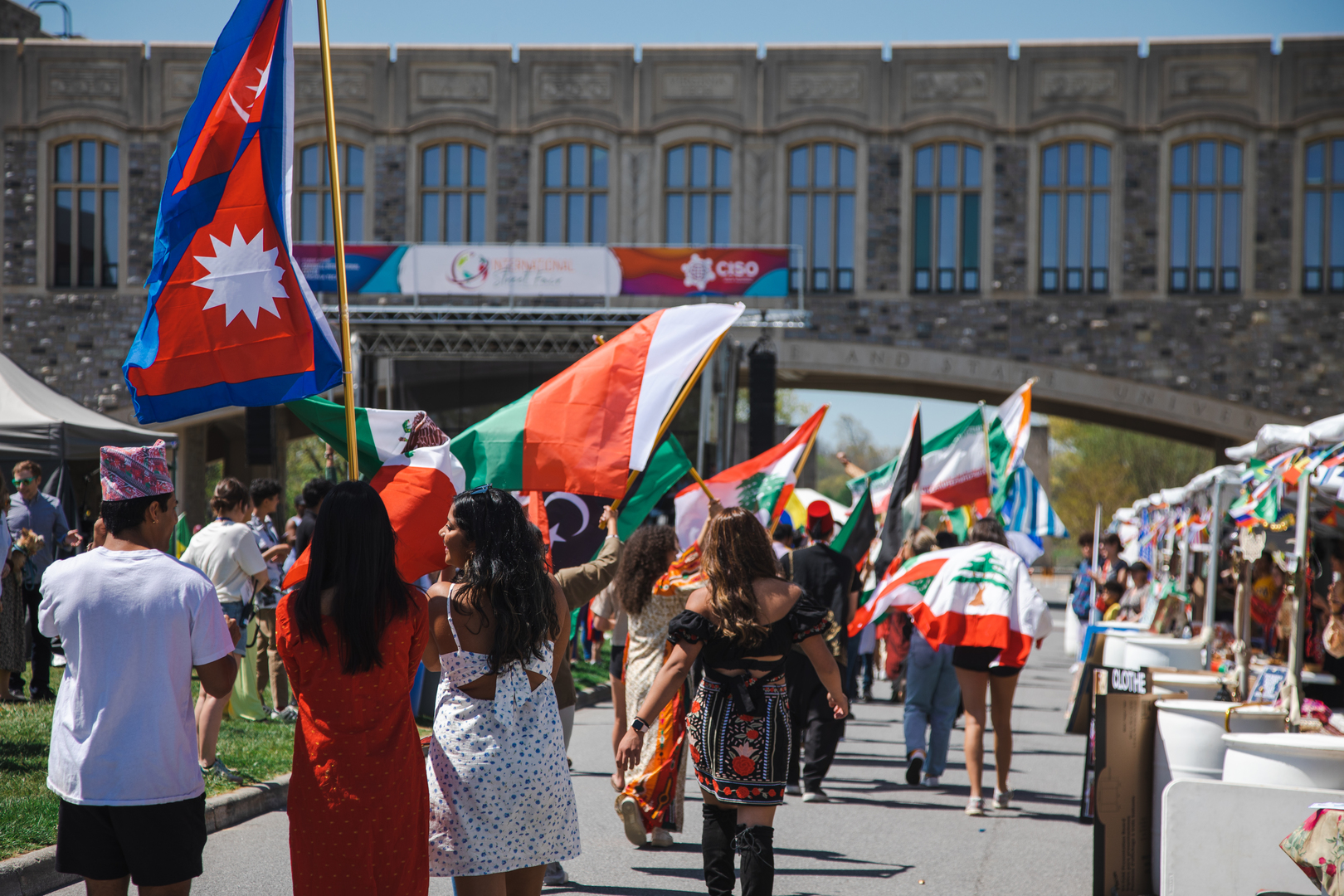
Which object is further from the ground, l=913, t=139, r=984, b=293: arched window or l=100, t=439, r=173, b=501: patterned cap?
l=913, t=139, r=984, b=293: arched window

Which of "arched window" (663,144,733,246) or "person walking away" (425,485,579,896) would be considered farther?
"arched window" (663,144,733,246)

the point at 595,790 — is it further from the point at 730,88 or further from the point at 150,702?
the point at 730,88

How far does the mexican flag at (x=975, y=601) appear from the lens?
8.35 meters

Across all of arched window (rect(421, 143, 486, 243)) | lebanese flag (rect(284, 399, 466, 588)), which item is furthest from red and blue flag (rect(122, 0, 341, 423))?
arched window (rect(421, 143, 486, 243))

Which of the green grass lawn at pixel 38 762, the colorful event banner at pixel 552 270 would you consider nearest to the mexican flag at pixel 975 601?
the green grass lawn at pixel 38 762

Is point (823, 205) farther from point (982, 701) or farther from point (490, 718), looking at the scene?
point (490, 718)

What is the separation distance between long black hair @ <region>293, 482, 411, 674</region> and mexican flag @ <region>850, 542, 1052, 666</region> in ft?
16.8

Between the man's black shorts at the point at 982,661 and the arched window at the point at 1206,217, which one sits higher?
the arched window at the point at 1206,217

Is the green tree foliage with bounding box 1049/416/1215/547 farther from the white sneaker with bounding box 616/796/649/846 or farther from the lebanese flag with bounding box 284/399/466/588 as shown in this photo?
the lebanese flag with bounding box 284/399/466/588

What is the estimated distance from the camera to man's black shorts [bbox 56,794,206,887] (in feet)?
12.8

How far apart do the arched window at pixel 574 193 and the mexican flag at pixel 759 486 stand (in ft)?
75.2

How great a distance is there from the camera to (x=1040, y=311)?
32.5 metres

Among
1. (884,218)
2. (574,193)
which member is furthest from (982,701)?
(574,193)

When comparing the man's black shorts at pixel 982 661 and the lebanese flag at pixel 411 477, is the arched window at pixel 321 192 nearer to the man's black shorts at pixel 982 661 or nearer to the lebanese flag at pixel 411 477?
the man's black shorts at pixel 982 661
